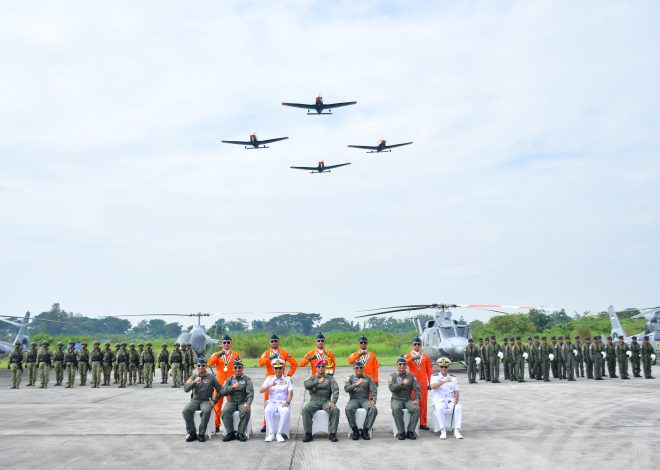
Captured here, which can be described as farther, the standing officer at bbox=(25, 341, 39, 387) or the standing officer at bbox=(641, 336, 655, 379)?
the standing officer at bbox=(641, 336, 655, 379)

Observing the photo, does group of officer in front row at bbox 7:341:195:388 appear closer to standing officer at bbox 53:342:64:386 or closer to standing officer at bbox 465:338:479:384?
standing officer at bbox 53:342:64:386

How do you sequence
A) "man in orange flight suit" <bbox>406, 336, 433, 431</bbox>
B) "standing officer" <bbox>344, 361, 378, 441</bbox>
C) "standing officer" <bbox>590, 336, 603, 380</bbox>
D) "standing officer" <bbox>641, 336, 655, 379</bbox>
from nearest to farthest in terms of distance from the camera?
1. "standing officer" <bbox>344, 361, 378, 441</bbox>
2. "man in orange flight suit" <bbox>406, 336, 433, 431</bbox>
3. "standing officer" <bbox>641, 336, 655, 379</bbox>
4. "standing officer" <bbox>590, 336, 603, 380</bbox>

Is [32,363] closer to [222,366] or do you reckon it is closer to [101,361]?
[101,361]

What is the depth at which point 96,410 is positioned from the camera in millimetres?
13469

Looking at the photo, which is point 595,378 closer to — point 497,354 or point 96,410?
point 497,354

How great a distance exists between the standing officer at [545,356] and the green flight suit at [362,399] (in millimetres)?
12694

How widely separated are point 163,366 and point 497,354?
11.7 m

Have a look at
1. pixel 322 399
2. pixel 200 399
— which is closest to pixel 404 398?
pixel 322 399

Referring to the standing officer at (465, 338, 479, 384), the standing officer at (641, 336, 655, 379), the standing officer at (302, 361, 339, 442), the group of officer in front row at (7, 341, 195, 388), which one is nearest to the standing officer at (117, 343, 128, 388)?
the group of officer in front row at (7, 341, 195, 388)

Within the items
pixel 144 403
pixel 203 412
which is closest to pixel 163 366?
pixel 144 403

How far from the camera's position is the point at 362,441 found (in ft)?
30.2

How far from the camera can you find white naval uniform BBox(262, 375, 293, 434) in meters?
9.43

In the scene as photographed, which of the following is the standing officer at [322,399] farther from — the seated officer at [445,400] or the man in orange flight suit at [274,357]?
the seated officer at [445,400]

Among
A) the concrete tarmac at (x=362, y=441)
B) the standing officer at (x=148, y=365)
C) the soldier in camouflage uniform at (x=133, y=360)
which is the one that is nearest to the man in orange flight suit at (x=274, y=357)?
the concrete tarmac at (x=362, y=441)
